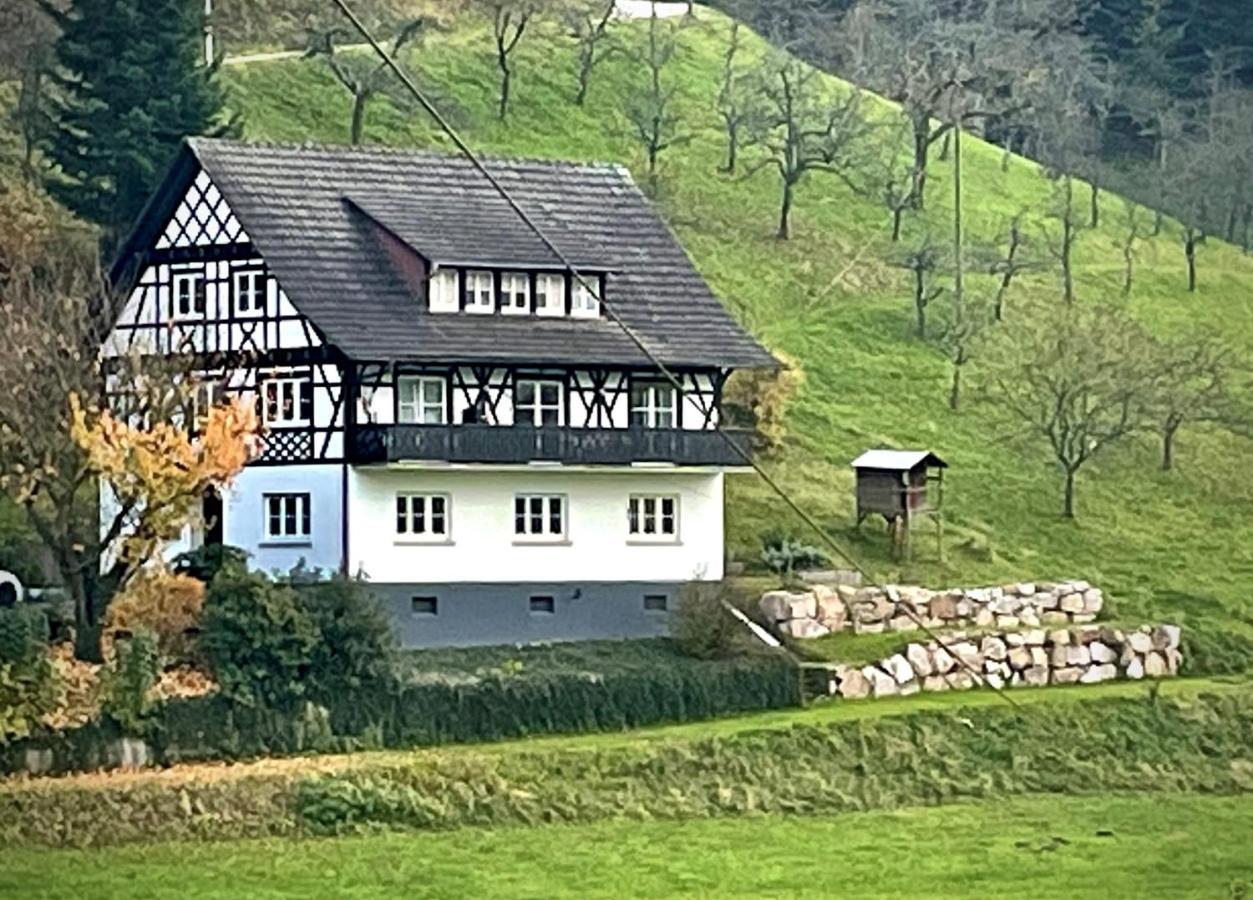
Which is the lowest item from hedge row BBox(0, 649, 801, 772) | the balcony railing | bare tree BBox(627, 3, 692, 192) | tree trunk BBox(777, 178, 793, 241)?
hedge row BBox(0, 649, 801, 772)

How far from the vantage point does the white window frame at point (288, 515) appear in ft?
173

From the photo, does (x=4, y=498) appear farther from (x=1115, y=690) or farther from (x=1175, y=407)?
(x=1175, y=407)

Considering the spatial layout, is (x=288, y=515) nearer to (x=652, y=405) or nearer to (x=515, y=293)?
(x=515, y=293)

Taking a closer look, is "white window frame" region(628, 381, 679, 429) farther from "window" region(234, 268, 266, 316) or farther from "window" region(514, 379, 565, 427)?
"window" region(234, 268, 266, 316)

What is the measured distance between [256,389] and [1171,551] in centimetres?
2112

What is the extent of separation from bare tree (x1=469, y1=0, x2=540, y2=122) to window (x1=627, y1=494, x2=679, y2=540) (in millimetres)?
30223

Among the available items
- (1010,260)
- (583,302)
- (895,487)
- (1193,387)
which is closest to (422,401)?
(583,302)

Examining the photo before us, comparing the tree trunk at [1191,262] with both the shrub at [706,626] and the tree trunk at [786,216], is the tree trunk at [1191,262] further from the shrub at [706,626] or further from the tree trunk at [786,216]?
the shrub at [706,626]

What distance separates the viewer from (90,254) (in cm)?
5806

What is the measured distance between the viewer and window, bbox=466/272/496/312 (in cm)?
5428

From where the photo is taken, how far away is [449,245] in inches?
2135

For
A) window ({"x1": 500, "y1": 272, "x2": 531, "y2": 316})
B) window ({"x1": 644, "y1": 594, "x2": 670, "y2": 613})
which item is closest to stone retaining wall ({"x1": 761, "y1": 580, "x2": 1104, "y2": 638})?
window ({"x1": 644, "y1": 594, "x2": 670, "y2": 613})

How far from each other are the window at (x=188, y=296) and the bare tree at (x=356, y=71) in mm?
21561

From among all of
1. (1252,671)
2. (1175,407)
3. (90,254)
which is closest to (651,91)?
(1175,407)
